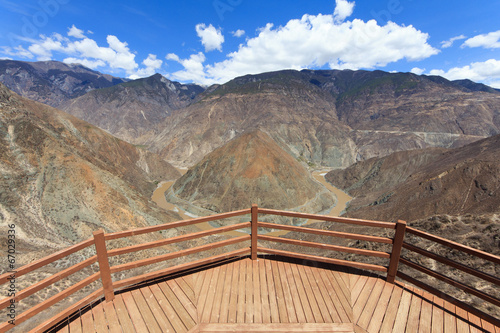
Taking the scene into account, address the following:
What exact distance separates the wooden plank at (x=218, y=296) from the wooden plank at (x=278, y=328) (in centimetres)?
16

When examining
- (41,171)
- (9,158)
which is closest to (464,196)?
(41,171)

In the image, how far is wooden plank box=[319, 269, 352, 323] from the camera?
429cm

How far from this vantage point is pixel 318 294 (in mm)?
4809

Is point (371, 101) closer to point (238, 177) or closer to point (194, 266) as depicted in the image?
point (238, 177)

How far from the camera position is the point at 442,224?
41.0 ft

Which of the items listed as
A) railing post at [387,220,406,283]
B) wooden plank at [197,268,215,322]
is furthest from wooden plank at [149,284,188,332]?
railing post at [387,220,406,283]

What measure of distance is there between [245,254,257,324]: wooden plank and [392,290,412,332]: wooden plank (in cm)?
247

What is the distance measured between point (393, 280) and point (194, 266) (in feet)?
14.6

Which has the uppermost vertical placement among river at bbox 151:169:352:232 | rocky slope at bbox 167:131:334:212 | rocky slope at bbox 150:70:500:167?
rocky slope at bbox 150:70:500:167

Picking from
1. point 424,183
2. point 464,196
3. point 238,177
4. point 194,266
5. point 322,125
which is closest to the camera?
point 194,266

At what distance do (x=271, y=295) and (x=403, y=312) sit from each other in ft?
8.08

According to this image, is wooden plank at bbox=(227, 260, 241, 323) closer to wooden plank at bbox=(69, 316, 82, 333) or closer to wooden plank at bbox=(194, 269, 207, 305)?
wooden plank at bbox=(194, 269, 207, 305)

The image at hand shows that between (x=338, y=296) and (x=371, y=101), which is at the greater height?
(x=371, y=101)

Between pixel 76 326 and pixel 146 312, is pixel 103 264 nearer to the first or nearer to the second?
pixel 76 326
